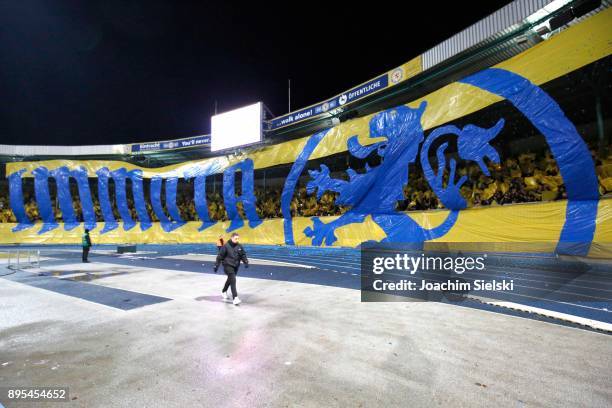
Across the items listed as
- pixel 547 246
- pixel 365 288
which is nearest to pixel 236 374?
pixel 365 288

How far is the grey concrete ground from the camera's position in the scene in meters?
2.77

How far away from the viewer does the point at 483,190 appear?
A: 13336 mm

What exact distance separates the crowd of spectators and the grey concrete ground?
9077 millimetres

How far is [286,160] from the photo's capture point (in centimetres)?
1958

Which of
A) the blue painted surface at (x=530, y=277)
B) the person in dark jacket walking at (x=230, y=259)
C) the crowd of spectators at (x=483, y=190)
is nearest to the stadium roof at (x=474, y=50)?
the crowd of spectators at (x=483, y=190)

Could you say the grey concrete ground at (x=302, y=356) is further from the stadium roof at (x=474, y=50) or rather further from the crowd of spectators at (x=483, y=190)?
the stadium roof at (x=474, y=50)

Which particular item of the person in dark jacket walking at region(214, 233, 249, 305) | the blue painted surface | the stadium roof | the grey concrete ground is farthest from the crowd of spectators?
the person in dark jacket walking at region(214, 233, 249, 305)

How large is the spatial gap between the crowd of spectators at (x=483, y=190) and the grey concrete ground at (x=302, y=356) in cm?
908

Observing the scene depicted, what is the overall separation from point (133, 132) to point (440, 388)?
38769 millimetres

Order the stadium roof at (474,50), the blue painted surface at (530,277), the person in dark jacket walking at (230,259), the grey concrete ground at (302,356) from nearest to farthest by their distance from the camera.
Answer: the grey concrete ground at (302,356) → the blue painted surface at (530,277) → the person in dark jacket walking at (230,259) → the stadium roof at (474,50)

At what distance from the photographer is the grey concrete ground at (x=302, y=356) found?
9.09 feet

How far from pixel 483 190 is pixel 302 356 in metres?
12.9

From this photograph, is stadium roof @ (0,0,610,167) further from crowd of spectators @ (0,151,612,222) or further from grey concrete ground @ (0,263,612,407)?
grey concrete ground @ (0,263,612,407)

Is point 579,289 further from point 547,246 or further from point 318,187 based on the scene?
point 318,187
